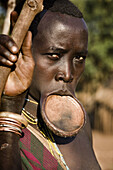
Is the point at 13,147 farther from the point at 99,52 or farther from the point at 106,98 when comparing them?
the point at 99,52

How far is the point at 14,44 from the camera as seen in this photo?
1.58 metres

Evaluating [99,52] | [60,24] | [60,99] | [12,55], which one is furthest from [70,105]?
[99,52]

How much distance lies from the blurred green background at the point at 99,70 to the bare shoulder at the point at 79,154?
11.8 m

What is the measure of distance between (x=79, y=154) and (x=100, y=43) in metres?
14.4

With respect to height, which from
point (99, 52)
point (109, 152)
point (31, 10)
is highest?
point (31, 10)

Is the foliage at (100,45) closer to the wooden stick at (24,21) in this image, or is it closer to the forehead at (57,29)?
the forehead at (57,29)

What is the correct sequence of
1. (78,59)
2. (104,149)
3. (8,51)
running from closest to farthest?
(8,51) < (78,59) < (104,149)

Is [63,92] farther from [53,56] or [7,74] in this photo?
[7,74]

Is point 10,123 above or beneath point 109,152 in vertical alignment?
above

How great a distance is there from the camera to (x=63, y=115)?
7.30 feet

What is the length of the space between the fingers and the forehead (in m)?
0.65

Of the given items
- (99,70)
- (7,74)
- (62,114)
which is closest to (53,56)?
(62,114)

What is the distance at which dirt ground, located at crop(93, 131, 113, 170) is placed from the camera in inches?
367

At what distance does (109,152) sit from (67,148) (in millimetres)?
9101
